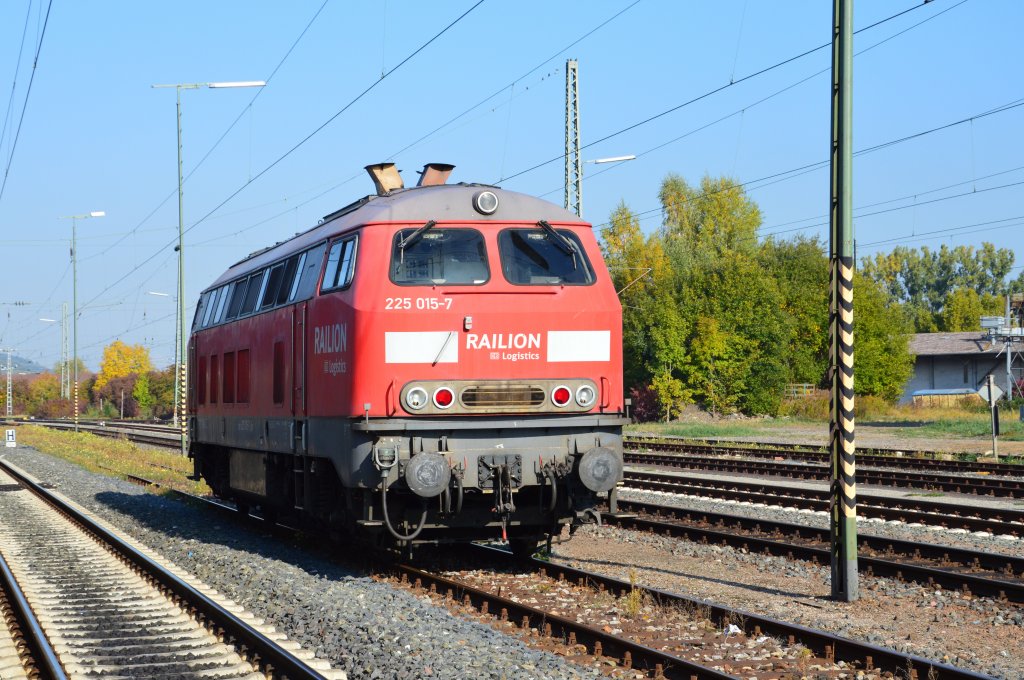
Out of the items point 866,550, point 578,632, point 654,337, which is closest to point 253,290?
point 578,632

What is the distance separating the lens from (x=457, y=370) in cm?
1095

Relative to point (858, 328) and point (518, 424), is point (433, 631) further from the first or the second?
point (858, 328)

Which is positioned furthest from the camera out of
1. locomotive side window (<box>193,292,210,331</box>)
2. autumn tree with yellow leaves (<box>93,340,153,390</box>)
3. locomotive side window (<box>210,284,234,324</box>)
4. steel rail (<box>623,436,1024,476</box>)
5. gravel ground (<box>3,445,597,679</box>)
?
autumn tree with yellow leaves (<box>93,340,153,390</box>)

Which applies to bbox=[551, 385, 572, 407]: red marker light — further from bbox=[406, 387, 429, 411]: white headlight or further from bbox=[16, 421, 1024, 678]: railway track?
bbox=[16, 421, 1024, 678]: railway track

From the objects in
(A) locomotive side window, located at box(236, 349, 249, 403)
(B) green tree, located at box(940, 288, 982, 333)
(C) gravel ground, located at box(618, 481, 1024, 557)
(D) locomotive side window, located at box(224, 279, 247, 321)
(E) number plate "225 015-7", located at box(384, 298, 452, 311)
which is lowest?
(C) gravel ground, located at box(618, 481, 1024, 557)

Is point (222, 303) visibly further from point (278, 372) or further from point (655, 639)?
point (655, 639)

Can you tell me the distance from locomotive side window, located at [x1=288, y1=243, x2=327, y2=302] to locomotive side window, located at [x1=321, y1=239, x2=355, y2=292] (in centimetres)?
27

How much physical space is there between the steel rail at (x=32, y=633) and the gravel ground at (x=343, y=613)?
1747 millimetres

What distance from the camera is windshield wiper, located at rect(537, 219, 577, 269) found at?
11.6m

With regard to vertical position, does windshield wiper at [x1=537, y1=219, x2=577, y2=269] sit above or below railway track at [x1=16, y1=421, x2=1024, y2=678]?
above

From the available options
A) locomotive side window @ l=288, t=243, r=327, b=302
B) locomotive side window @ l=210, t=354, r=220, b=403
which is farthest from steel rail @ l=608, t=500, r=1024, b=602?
locomotive side window @ l=210, t=354, r=220, b=403

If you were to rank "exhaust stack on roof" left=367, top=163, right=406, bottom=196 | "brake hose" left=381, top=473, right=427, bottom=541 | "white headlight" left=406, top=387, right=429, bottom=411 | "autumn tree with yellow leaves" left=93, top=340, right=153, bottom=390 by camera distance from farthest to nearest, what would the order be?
"autumn tree with yellow leaves" left=93, top=340, right=153, bottom=390 < "exhaust stack on roof" left=367, top=163, right=406, bottom=196 < "white headlight" left=406, top=387, right=429, bottom=411 < "brake hose" left=381, top=473, right=427, bottom=541

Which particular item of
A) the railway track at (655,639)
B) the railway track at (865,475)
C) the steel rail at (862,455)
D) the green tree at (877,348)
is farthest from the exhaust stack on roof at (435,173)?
the green tree at (877,348)

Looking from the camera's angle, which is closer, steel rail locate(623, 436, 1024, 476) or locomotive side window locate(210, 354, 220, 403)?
locomotive side window locate(210, 354, 220, 403)
